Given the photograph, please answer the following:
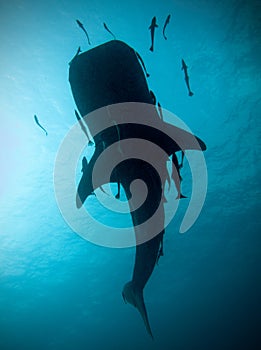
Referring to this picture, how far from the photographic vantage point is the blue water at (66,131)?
7637 mm

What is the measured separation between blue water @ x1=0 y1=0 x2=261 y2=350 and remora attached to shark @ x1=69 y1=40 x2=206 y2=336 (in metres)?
4.41

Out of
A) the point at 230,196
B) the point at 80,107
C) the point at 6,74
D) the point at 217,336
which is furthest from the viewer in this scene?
the point at 217,336

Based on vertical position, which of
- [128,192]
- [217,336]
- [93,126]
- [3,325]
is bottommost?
[217,336]

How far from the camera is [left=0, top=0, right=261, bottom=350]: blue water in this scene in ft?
25.1

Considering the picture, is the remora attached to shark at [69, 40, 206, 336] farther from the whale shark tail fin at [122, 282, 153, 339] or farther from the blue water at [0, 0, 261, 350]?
the blue water at [0, 0, 261, 350]

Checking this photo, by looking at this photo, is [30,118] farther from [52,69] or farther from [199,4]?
[199,4]

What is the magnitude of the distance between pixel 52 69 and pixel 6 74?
1.33m

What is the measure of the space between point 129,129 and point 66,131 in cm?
602

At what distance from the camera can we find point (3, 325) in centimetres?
2597

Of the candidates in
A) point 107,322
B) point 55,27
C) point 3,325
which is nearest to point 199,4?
point 55,27

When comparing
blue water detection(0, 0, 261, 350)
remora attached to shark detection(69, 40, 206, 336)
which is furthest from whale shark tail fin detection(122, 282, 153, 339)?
blue water detection(0, 0, 261, 350)

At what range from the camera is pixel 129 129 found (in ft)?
14.6

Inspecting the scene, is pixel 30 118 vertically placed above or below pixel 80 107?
above

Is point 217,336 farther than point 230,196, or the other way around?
point 217,336
